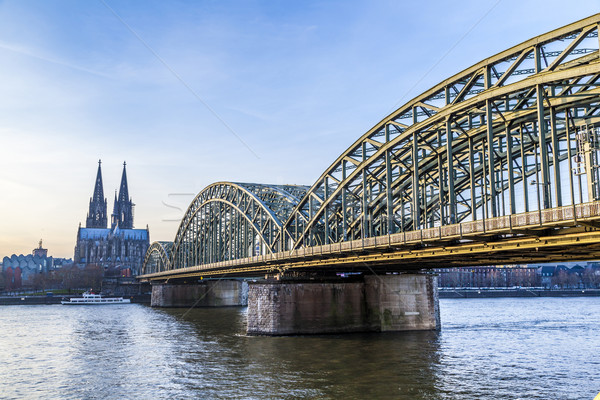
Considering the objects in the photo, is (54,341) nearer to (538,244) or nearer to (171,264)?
(538,244)

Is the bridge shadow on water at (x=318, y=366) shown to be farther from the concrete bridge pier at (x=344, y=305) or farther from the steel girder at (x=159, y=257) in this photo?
the steel girder at (x=159, y=257)

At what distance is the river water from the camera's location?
29.9m

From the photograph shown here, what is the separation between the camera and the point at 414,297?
57250 mm

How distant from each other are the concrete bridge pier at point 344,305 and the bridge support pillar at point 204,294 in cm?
6648

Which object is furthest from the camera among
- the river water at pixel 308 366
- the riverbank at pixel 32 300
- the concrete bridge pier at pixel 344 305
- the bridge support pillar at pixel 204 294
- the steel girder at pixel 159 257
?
the steel girder at pixel 159 257

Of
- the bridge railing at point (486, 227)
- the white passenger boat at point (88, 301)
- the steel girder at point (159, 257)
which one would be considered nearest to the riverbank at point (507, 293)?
the steel girder at point (159, 257)

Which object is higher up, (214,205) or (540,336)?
(214,205)

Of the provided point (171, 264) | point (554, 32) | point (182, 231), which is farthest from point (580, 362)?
point (171, 264)

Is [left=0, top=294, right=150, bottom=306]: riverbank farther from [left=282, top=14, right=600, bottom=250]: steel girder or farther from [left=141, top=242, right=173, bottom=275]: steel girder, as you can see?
[left=282, top=14, right=600, bottom=250]: steel girder

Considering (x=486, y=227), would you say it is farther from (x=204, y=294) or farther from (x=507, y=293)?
(x=507, y=293)

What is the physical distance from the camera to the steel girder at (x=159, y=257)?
500 ft

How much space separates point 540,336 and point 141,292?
14299cm

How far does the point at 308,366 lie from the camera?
1457 inches

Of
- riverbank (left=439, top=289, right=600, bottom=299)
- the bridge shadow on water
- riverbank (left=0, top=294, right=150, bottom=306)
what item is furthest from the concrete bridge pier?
riverbank (left=439, top=289, right=600, bottom=299)
